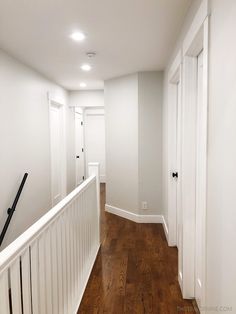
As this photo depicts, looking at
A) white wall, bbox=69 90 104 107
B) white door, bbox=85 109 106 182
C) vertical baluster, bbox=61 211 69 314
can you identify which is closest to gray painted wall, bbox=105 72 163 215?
white wall, bbox=69 90 104 107

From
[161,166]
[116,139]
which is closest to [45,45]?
[116,139]

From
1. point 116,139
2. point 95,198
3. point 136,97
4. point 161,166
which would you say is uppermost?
point 136,97

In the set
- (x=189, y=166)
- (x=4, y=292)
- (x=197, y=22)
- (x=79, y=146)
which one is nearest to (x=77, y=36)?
(x=197, y=22)

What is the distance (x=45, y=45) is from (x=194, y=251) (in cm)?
256

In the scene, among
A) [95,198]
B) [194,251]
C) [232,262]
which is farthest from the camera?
[95,198]

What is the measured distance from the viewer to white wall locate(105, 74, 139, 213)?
4.26 metres

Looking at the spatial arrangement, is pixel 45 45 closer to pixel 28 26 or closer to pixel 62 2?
pixel 28 26

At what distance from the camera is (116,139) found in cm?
459

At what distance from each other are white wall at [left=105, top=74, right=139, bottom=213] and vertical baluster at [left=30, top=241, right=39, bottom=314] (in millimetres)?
3032

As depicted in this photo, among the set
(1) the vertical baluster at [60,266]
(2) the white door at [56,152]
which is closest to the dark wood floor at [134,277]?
(1) the vertical baluster at [60,266]

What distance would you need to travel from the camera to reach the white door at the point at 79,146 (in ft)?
21.2

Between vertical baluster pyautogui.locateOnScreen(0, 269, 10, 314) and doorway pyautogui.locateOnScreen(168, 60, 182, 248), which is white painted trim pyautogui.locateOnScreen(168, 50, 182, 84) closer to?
doorway pyautogui.locateOnScreen(168, 60, 182, 248)

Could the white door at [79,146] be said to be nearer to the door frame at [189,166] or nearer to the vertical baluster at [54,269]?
the door frame at [189,166]

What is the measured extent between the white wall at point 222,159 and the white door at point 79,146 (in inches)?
203
